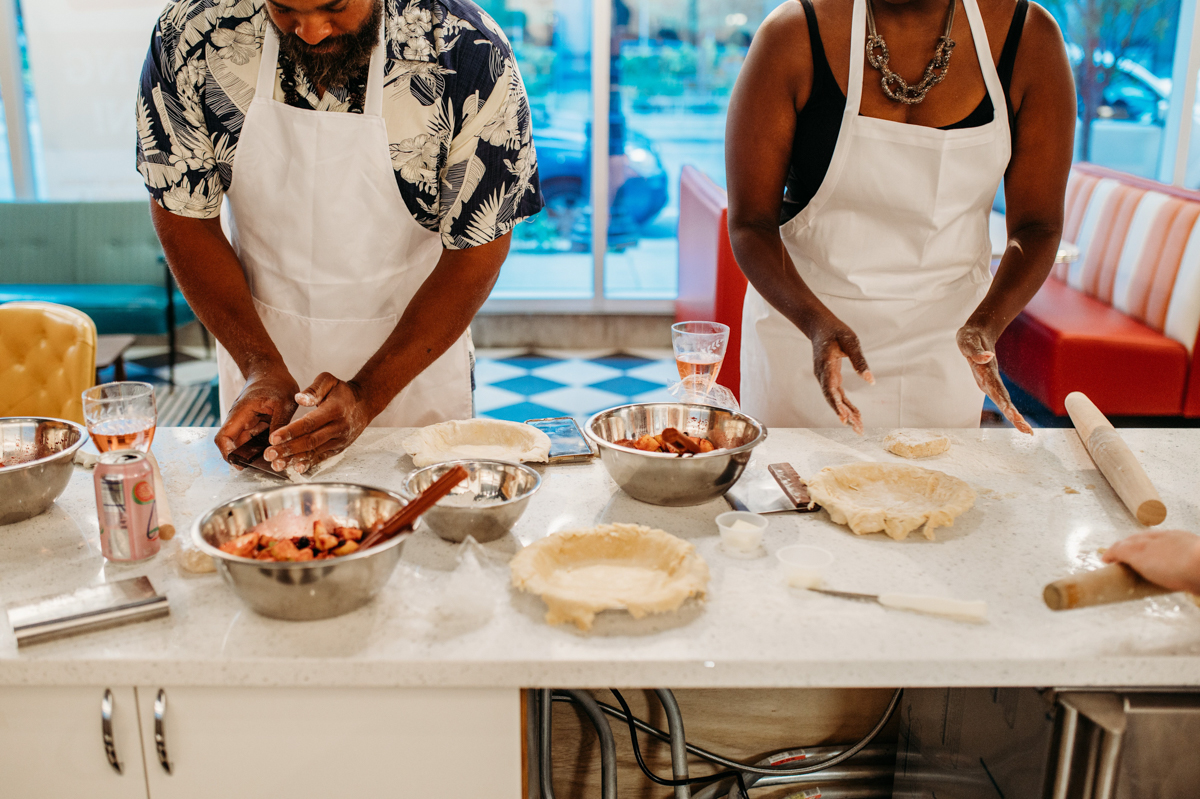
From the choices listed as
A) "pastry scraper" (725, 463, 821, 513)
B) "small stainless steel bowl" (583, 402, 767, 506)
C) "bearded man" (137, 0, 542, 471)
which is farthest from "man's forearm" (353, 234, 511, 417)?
"pastry scraper" (725, 463, 821, 513)

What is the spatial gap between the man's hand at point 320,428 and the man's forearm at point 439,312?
0.49ft

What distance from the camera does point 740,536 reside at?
130 centimetres

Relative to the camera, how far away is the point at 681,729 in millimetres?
1469

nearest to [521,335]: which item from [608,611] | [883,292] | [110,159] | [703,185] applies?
[703,185]

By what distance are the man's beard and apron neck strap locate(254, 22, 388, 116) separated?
0.04 feet

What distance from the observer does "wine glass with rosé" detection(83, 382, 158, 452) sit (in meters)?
1.38

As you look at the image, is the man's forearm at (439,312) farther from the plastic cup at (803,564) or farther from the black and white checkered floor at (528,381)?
the black and white checkered floor at (528,381)

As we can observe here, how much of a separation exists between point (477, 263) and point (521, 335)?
420 centimetres

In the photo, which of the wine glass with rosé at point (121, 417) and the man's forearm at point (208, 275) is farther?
the man's forearm at point (208, 275)

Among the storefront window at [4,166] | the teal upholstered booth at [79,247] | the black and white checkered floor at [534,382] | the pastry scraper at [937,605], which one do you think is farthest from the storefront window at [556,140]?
the pastry scraper at [937,605]

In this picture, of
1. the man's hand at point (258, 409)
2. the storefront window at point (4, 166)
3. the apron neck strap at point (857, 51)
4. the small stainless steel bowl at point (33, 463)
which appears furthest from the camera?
the storefront window at point (4, 166)

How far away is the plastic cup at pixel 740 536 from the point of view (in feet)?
4.26

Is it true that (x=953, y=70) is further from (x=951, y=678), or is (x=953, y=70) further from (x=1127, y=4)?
(x=1127, y=4)

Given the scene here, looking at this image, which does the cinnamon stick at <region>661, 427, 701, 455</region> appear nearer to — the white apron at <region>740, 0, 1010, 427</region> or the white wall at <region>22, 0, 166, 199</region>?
the white apron at <region>740, 0, 1010, 427</region>
